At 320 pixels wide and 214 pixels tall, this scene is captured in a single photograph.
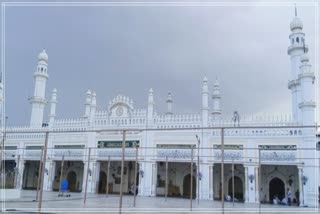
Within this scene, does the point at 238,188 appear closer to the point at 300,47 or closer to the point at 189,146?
the point at 189,146

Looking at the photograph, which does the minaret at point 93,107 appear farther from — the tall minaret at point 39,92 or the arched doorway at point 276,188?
the arched doorway at point 276,188

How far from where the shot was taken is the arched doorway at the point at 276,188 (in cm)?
1704

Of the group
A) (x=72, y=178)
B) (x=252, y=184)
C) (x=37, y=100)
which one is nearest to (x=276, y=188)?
(x=252, y=184)

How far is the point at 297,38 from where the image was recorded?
1784cm

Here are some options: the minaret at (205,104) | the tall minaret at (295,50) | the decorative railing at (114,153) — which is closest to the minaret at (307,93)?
the tall minaret at (295,50)

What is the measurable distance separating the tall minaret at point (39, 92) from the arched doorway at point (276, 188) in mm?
15164

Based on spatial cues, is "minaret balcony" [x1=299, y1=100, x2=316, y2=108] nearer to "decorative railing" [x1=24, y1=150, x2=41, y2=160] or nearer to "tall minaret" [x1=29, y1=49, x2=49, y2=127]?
"decorative railing" [x1=24, y1=150, x2=41, y2=160]

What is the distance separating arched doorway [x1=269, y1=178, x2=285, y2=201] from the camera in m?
17.0

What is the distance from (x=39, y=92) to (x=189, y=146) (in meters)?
11.8

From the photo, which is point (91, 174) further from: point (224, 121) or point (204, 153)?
point (224, 121)

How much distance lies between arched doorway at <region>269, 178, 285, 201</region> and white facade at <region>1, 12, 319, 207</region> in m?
0.05

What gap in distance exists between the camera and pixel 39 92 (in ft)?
72.9

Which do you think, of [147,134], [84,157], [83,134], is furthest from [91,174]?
[147,134]

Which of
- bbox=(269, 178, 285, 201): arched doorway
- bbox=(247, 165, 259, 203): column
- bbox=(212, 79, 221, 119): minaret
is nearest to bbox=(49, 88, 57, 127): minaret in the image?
bbox=(212, 79, 221, 119): minaret
